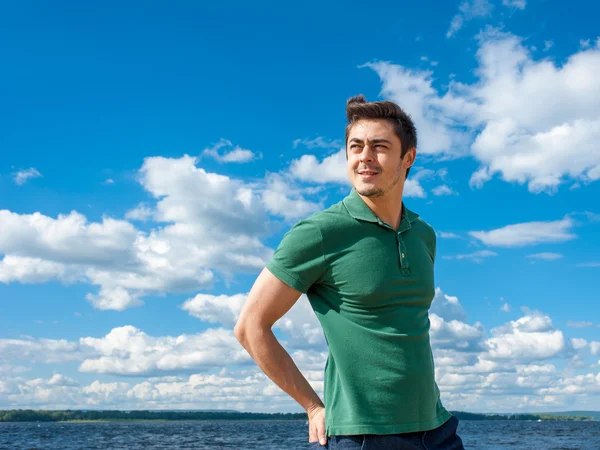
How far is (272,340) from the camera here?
2.80 meters

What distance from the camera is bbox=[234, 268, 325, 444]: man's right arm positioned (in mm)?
2783

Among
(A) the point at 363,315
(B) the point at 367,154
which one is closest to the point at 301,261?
(A) the point at 363,315

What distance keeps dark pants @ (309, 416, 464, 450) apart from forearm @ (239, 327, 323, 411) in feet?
0.69

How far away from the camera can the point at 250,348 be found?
2.81 m

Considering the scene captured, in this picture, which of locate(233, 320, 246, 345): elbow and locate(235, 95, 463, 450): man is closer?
locate(235, 95, 463, 450): man

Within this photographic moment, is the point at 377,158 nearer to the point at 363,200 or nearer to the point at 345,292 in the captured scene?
the point at 363,200

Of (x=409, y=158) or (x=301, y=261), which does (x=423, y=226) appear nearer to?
(x=409, y=158)

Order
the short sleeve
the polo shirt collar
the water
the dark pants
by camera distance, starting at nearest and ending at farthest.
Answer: the dark pants → the short sleeve → the polo shirt collar → the water

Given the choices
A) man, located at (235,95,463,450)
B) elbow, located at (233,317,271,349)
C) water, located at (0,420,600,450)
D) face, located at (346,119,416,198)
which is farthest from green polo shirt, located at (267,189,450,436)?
water, located at (0,420,600,450)

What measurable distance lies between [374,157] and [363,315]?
0.71 m

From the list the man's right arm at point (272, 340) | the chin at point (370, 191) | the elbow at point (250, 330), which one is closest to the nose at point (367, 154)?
the chin at point (370, 191)

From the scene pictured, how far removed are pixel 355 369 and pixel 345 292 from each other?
1.04 ft

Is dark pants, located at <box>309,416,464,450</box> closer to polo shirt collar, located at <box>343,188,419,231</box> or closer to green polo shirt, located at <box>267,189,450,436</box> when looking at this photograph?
green polo shirt, located at <box>267,189,450,436</box>

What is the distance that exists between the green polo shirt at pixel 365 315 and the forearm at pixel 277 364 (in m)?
0.10
